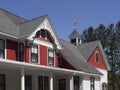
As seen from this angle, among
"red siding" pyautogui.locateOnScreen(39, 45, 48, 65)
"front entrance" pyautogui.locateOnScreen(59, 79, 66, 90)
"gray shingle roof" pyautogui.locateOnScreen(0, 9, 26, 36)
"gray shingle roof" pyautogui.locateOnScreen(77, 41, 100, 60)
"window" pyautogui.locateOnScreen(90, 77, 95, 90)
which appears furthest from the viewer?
"gray shingle roof" pyautogui.locateOnScreen(77, 41, 100, 60)

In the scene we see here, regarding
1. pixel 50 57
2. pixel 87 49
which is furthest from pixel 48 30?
pixel 87 49

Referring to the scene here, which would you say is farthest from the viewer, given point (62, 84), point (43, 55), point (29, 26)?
point (62, 84)

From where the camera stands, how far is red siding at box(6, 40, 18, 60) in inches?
806

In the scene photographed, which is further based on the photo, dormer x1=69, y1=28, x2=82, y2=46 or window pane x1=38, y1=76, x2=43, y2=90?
dormer x1=69, y1=28, x2=82, y2=46

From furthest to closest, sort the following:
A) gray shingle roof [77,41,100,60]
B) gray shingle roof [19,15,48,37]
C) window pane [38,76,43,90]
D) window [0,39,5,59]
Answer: gray shingle roof [77,41,100,60] < window pane [38,76,43,90] < gray shingle roof [19,15,48,37] < window [0,39,5,59]

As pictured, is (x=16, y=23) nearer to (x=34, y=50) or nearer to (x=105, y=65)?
(x=34, y=50)

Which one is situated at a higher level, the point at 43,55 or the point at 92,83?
the point at 43,55

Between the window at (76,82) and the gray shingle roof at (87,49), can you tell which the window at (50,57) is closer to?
the window at (76,82)

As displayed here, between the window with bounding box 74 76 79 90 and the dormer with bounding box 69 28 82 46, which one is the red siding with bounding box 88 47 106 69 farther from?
the window with bounding box 74 76 79 90

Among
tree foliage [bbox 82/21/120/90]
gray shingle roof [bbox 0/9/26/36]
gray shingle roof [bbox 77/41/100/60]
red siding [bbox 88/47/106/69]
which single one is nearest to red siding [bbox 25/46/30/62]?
gray shingle roof [bbox 0/9/26/36]

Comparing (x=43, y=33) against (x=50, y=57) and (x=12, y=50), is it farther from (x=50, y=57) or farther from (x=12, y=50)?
(x=12, y=50)

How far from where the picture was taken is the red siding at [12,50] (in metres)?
20.5

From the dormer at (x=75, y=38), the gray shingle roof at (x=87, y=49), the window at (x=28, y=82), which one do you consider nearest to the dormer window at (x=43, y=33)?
the window at (x=28, y=82)

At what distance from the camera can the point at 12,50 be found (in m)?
21.0
